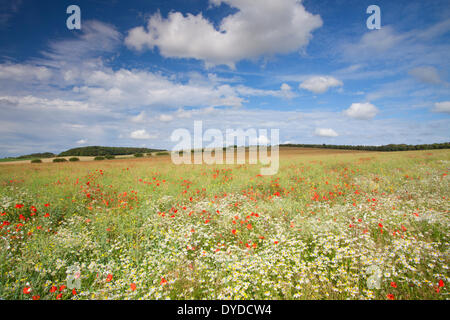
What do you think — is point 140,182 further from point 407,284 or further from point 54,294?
point 407,284

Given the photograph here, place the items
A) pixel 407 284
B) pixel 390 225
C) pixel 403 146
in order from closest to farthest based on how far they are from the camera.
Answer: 1. pixel 407 284
2. pixel 390 225
3. pixel 403 146

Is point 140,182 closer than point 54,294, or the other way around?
point 54,294

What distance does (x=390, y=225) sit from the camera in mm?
5168

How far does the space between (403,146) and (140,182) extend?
77.6 meters

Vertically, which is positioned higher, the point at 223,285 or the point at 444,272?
the point at 444,272

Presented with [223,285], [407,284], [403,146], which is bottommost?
[223,285]

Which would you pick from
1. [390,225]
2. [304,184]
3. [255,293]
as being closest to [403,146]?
[304,184]

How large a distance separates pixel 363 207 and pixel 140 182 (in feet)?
33.7

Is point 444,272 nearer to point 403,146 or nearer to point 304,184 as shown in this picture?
point 304,184
